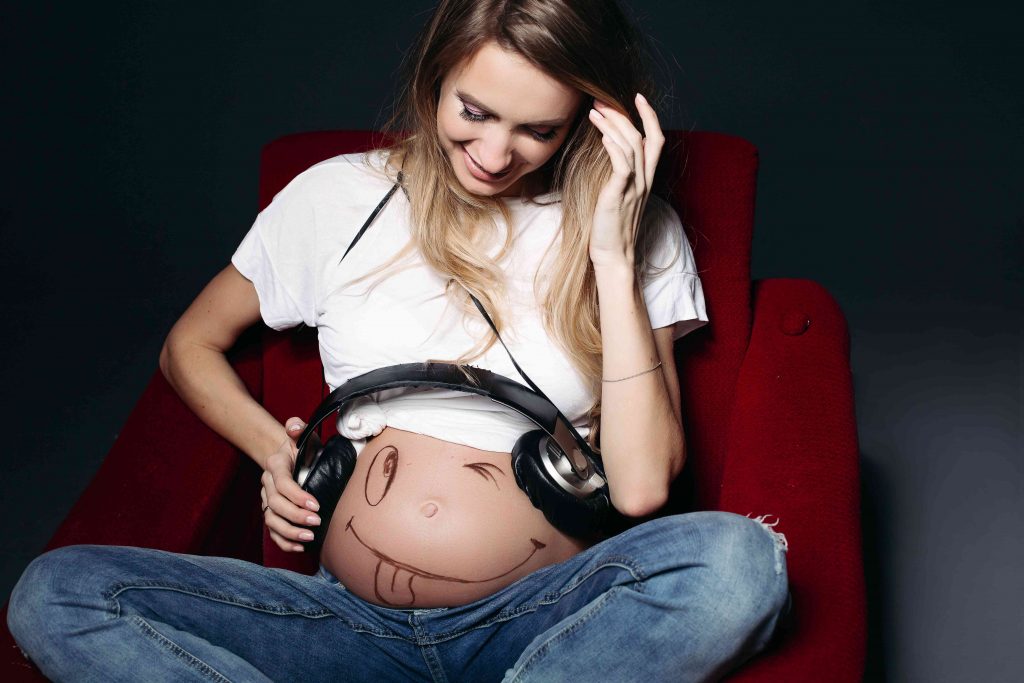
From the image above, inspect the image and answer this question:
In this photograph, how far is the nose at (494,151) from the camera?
6.09 ft

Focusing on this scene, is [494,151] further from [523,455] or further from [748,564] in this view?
[748,564]

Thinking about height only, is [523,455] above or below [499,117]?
below

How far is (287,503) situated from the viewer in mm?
1940

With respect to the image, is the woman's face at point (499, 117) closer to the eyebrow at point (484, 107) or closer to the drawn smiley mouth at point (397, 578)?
the eyebrow at point (484, 107)

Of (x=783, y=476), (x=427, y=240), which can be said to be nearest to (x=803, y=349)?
(x=783, y=476)

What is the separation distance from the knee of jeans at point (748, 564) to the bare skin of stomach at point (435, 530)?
0.38 m

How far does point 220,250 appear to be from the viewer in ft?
12.4

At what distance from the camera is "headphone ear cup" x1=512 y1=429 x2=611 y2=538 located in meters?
1.86

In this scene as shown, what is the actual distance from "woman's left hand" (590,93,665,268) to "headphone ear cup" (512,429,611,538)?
1.00ft

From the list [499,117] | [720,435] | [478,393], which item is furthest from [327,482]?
[720,435]

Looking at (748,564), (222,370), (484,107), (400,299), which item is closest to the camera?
(748,564)

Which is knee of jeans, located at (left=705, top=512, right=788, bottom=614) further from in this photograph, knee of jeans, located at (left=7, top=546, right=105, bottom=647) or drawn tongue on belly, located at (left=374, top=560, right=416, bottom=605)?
knee of jeans, located at (left=7, top=546, right=105, bottom=647)

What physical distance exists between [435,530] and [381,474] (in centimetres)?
14

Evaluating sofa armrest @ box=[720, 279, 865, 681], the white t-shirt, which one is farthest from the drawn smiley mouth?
sofa armrest @ box=[720, 279, 865, 681]
